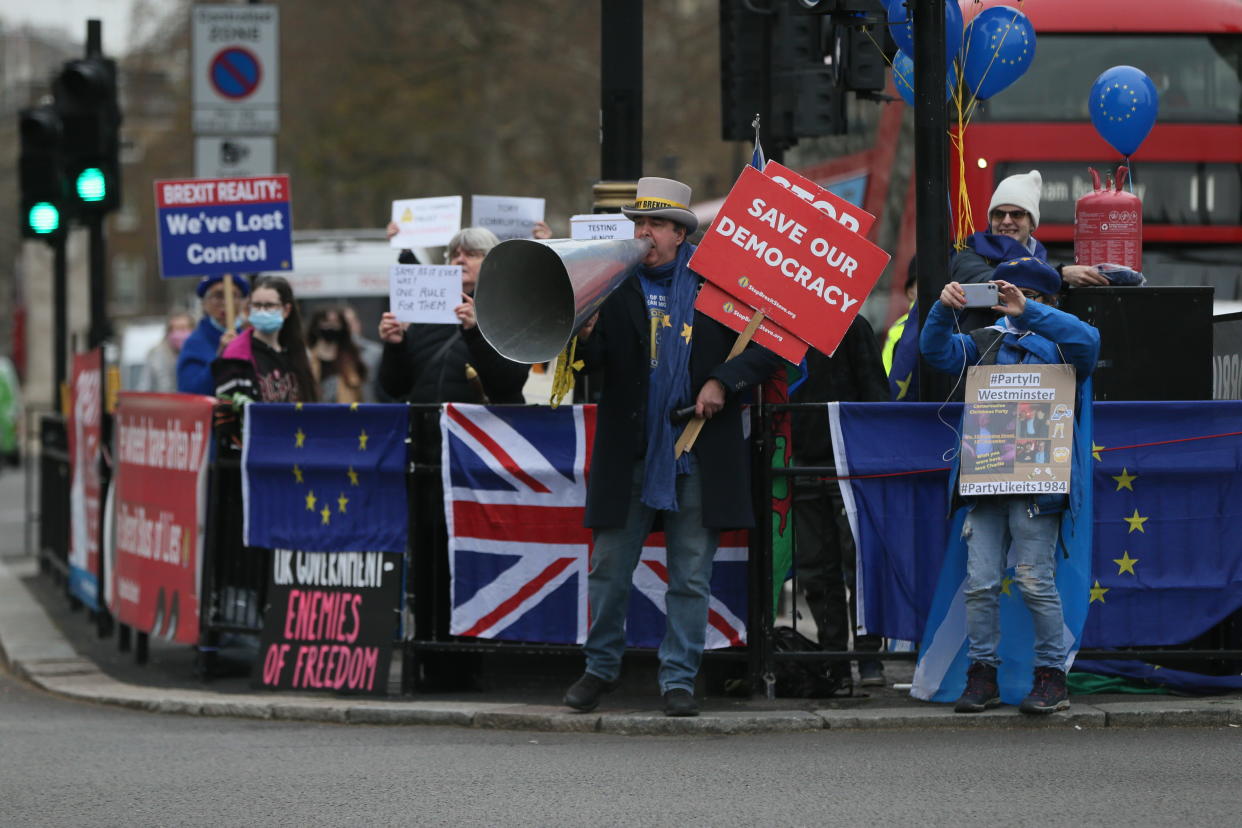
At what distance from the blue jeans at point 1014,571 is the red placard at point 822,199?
4.03 ft

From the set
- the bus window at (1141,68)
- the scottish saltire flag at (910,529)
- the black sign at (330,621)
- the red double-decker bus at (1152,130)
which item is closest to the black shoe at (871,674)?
the scottish saltire flag at (910,529)

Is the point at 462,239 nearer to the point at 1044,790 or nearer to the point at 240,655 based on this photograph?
the point at 240,655

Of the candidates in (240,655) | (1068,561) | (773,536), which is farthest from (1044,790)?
(240,655)

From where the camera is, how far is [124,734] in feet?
28.3

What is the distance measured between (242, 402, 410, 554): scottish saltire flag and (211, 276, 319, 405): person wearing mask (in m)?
0.51

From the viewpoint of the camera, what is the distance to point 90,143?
14.5 m

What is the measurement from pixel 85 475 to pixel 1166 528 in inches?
296

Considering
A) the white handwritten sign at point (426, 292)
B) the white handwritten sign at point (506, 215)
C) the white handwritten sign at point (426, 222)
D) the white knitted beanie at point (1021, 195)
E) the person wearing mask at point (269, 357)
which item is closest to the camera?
the white knitted beanie at point (1021, 195)

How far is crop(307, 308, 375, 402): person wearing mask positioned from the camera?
44.4 feet

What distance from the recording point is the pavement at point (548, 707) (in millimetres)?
8070

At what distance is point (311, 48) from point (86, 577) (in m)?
30.9

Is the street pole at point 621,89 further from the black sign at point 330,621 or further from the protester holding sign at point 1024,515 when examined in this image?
the protester holding sign at point 1024,515

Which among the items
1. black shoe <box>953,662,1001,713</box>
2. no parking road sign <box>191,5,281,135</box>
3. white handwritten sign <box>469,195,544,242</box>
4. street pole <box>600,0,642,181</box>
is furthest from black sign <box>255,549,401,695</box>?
no parking road sign <box>191,5,281,135</box>

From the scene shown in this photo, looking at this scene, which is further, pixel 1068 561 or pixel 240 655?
pixel 240 655
